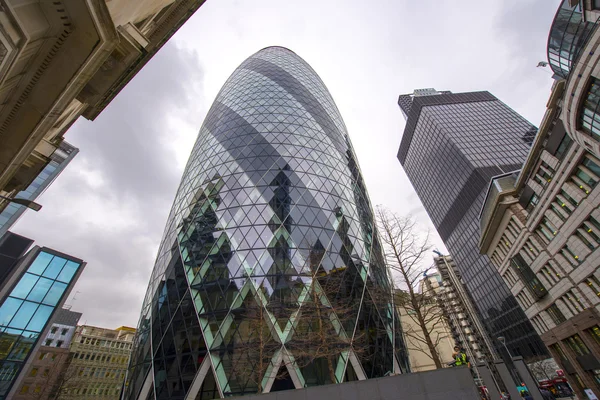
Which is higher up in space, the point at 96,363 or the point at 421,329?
the point at 96,363

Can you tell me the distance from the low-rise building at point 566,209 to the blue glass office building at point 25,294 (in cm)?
5057

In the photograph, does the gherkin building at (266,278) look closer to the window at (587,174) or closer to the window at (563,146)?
the window at (587,174)

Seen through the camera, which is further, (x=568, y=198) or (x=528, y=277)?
(x=528, y=277)

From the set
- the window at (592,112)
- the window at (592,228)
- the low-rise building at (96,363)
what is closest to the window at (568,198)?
the window at (592,228)

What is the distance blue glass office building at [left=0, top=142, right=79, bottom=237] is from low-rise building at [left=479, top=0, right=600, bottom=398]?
1956 inches

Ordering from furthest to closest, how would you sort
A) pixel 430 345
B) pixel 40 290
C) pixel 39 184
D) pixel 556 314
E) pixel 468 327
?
pixel 468 327 → pixel 39 184 → pixel 556 314 → pixel 40 290 → pixel 430 345

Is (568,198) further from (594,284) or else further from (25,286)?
(25,286)

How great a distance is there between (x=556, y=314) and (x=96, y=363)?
83916 mm

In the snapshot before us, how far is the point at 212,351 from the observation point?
16797mm

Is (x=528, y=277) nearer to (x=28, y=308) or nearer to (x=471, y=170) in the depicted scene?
(x=471, y=170)

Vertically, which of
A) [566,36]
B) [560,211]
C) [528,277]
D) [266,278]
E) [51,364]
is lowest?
[266,278]

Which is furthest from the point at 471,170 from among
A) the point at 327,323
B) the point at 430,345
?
the point at 430,345

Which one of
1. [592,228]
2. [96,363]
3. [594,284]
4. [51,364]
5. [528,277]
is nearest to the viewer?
[592,228]

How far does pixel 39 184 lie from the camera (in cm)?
3616
